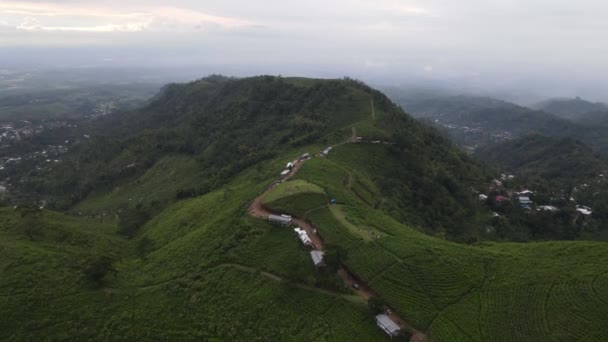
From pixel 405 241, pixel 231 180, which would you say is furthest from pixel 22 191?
pixel 405 241

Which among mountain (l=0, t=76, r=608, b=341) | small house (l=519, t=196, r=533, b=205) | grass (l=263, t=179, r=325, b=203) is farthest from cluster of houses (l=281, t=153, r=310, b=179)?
small house (l=519, t=196, r=533, b=205)

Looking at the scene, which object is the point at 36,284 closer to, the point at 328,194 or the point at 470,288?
the point at 328,194

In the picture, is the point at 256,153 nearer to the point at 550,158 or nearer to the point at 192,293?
the point at 192,293

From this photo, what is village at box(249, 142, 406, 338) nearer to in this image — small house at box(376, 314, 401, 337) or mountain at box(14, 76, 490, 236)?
small house at box(376, 314, 401, 337)

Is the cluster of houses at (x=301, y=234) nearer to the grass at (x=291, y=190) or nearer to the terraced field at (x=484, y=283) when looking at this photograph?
the terraced field at (x=484, y=283)

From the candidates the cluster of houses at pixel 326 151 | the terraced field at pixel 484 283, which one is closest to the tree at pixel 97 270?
the terraced field at pixel 484 283
